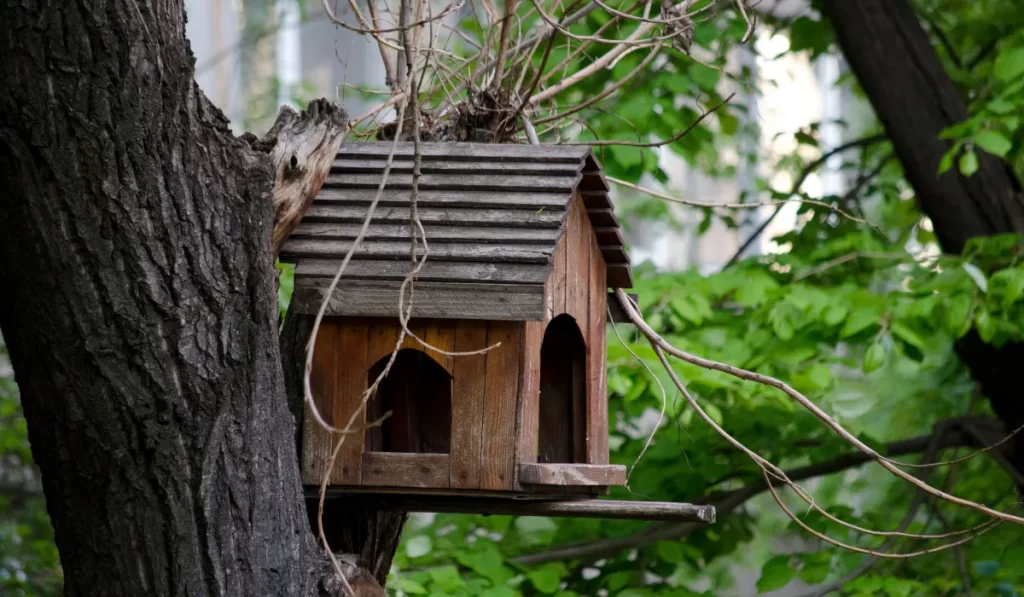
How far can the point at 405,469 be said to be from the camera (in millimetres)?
1809

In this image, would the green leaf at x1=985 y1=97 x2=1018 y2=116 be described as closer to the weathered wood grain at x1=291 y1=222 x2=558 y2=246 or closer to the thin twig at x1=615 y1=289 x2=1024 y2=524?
the thin twig at x1=615 y1=289 x2=1024 y2=524

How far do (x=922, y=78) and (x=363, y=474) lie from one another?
290 centimetres

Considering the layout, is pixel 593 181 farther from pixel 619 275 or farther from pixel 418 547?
pixel 418 547

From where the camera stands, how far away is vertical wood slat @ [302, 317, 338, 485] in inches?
71.8

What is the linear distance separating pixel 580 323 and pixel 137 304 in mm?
905

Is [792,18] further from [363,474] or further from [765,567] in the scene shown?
[363,474]

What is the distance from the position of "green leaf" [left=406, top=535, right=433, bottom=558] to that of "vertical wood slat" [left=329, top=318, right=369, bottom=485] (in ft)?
4.63

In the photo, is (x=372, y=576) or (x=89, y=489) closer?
(x=89, y=489)

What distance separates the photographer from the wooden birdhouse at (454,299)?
1.76 metres

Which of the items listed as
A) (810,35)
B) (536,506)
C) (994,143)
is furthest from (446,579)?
(810,35)

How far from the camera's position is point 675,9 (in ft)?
7.31

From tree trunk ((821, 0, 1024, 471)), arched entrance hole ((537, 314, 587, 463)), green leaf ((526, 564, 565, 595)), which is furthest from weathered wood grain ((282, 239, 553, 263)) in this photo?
tree trunk ((821, 0, 1024, 471))

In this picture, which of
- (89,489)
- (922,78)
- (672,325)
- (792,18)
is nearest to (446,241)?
(89,489)

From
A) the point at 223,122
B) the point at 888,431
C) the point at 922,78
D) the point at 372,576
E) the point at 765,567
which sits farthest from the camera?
the point at 888,431
